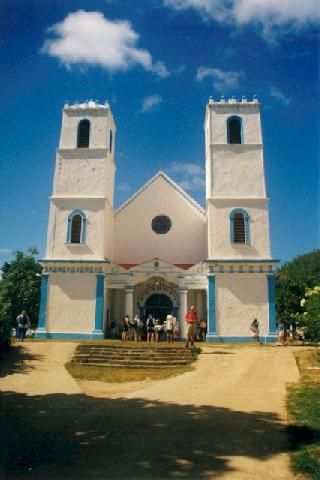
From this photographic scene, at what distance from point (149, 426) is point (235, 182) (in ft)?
61.0

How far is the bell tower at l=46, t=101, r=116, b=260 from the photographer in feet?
73.9

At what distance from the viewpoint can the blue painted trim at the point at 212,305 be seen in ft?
67.7

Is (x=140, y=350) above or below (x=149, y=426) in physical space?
above

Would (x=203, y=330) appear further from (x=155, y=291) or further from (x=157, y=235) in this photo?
(x=157, y=235)

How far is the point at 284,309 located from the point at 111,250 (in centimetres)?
1547

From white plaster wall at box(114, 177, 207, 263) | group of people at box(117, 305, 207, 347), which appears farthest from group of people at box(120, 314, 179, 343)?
white plaster wall at box(114, 177, 207, 263)

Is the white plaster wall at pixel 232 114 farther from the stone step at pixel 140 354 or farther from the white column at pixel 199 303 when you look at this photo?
the stone step at pixel 140 354

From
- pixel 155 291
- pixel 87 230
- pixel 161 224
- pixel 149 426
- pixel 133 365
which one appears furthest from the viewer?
pixel 161 224

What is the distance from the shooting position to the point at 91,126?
24.5 meters

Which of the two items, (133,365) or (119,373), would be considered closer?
(119,373)

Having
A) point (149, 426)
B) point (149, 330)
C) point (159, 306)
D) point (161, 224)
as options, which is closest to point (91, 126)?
point (161, 224)

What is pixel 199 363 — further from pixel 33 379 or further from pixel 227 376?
pixel 33 379

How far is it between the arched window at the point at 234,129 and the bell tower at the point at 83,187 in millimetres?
7578

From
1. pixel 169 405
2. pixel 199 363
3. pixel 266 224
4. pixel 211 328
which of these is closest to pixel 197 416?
pixel 169 405
